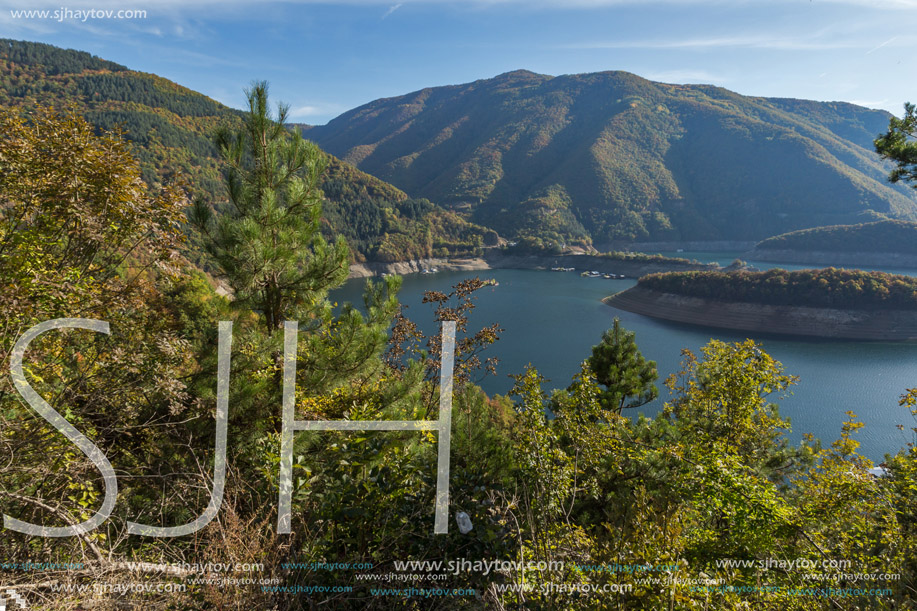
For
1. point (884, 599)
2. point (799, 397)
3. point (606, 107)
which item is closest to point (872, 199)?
point (606, 107)

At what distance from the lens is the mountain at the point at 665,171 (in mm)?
113938

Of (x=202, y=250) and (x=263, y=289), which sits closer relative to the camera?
(x=202, y=250)

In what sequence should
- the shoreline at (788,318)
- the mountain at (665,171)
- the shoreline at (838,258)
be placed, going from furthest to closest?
the mountain at (665,171), the shoreline at (838,258), the shoreline at (788,318)

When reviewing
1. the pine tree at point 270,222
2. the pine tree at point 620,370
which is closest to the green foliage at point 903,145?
the pine tree at point 620,370

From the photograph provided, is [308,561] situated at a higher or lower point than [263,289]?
lower

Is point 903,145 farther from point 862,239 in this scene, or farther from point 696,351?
point 862,239

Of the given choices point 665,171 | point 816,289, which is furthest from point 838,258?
point 665,171

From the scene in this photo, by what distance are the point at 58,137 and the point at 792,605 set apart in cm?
588

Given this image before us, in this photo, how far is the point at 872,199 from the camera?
108625 mm

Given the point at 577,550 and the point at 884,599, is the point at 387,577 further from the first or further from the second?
the point at 884,599

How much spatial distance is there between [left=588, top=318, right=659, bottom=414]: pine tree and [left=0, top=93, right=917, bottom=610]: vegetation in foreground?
209 inches

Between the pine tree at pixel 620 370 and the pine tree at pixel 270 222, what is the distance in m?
7.26

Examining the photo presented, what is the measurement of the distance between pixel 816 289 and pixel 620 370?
42.7 meters

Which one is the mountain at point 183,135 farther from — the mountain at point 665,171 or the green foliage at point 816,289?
the green foliage at point 816,289
